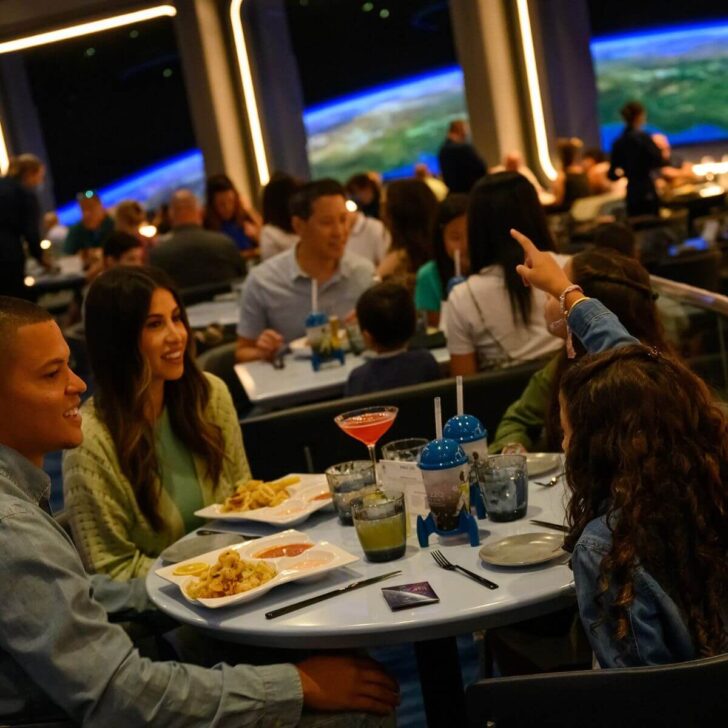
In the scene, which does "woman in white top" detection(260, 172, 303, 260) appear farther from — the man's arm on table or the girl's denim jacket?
the girl's denim jacket

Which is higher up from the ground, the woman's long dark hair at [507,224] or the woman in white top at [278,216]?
the woman's long dark hair at [507,224]

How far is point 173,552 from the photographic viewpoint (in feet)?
8.45

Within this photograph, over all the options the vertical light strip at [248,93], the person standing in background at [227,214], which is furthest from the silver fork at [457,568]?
the vertical light strip at [248,93]

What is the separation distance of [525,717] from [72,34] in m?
14.1

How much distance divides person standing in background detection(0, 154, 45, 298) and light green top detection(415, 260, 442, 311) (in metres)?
5.36

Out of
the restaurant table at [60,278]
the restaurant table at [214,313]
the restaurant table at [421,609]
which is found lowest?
the restaurant table at [60,278]

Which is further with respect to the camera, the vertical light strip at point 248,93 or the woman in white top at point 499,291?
the vertical light strip at point 248,93

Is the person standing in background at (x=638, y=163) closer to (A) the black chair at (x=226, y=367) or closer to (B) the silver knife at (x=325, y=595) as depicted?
(A) the black chair at (x=226, y=367)

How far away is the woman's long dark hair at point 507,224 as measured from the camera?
3.75 metres

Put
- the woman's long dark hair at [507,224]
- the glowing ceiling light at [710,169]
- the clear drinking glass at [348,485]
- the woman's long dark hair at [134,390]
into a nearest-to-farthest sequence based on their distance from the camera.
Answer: the clear drinking glass at [348,485] → the woman's long dark hair at [134,390] → the woman's long dark hair at [507,224] → the glowing ceiling light at [710,169]

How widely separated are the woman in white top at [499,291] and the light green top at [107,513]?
1350mm

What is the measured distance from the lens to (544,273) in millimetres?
→ 2561

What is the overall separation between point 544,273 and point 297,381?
1882 millimetres

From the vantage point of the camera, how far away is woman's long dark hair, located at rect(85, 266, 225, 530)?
2.86 m
